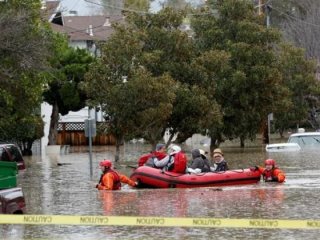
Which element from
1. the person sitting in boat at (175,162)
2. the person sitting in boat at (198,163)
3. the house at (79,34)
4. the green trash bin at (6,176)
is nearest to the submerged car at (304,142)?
Answer: the house at (79,34)

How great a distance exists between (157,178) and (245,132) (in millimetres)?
24918

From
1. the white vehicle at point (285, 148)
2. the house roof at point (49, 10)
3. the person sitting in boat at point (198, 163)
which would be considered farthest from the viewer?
the white vehicle at point (285, 148)

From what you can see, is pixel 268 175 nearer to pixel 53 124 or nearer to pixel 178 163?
pixel 178 163

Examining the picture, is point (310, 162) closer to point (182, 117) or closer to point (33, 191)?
point (182, 117)

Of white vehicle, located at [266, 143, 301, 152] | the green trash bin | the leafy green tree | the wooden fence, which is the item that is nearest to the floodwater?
the green trash bin

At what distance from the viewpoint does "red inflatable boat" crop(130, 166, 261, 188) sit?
23938 mm

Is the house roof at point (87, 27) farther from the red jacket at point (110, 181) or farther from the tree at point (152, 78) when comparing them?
the red jacket at point (110, 181)

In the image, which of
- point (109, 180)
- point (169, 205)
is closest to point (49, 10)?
point (109, 180)

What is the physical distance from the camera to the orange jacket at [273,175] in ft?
83.9

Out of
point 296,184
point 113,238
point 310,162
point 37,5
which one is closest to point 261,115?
point 310,162

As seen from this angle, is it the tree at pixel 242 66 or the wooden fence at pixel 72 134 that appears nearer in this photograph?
the tree at pixel 242 66

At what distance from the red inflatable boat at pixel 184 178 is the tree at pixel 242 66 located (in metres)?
21.6

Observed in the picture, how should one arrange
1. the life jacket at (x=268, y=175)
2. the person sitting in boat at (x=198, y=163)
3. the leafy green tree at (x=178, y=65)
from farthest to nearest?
the leafy green tree at (x=178, y=65), the life jacket at (x=268, y=175), the person sitting in boat at (x=198, y=163)

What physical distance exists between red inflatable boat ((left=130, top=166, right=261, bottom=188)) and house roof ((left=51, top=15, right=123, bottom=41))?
1989 inches
